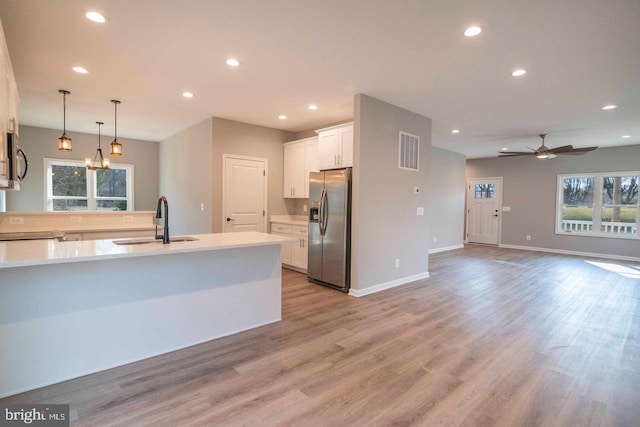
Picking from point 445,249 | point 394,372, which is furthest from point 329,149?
point 445,249

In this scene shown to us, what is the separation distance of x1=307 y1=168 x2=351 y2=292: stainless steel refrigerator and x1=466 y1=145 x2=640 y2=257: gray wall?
6.90 metres

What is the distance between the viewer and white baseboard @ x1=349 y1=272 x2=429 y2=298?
426 centimetres

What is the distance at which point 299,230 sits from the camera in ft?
18.0

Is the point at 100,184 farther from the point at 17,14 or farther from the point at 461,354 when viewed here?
the point at 461,354

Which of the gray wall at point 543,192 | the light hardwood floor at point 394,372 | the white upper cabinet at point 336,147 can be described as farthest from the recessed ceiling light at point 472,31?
the gray wall at point 543,192

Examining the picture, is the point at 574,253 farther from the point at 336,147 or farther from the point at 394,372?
the point at 394,372

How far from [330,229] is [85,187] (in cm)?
633

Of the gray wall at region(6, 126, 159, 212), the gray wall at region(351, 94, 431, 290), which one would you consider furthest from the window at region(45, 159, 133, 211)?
the gray wall at region(351, 94, 431, 290)

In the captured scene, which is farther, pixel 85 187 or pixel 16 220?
pixel 85 187

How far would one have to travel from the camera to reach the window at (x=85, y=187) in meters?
6.81

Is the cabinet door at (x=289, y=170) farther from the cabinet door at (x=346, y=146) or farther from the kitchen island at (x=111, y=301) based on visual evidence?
the kitchen island at (x=111, y=301)

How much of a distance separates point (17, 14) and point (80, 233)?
271cm

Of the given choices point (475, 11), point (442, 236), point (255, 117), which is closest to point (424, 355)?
point (475, 11)

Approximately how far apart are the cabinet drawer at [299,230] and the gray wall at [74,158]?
4.60m
